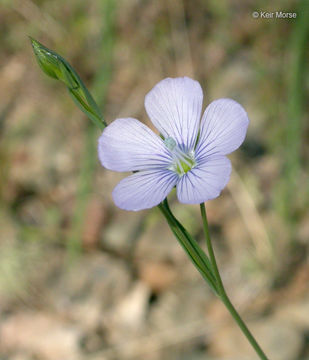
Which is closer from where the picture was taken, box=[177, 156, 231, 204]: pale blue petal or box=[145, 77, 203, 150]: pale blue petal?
box=[177, 156, 231, 204]: pale blue petal

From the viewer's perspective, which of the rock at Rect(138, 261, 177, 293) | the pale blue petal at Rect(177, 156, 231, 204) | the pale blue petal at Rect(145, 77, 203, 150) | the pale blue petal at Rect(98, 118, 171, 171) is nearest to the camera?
the pale blue petal at Rect(177, 156, 231, 204)

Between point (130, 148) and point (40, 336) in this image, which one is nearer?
point (130, 148)

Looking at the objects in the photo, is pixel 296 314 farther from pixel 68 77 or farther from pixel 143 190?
pixel 68 77

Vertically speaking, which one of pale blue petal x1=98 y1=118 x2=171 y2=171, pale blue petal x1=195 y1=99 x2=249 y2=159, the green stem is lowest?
the green stem

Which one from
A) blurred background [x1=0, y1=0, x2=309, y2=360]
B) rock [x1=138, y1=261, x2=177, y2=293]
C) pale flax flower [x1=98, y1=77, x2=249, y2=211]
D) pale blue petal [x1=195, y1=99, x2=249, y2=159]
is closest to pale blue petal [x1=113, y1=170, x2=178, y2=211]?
pale flax flower [x1=98, y1=77, x2=249, y2=211]

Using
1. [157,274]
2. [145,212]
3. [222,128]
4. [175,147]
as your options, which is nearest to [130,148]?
[175,147]

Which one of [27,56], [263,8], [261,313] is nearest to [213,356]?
[261,313]

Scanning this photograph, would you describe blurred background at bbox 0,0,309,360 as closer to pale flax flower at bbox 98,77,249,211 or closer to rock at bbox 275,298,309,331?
rock at bbox 275,298,309,331

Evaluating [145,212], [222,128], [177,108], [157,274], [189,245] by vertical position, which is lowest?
[189,245]

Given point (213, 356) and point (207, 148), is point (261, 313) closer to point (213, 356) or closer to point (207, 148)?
point (213, 356)
